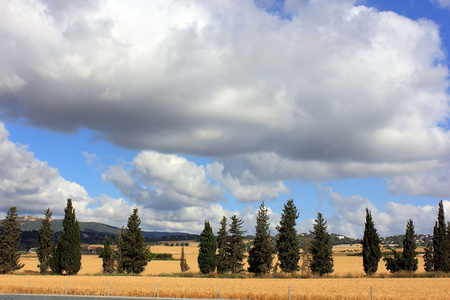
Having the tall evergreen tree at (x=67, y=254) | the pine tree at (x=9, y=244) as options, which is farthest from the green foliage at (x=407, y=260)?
the pine tree at (x=9, y=244)

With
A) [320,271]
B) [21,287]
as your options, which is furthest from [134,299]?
[320,271]

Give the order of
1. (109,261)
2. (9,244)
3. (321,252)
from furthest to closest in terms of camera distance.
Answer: (109,261) → (9,244) → (321,252)

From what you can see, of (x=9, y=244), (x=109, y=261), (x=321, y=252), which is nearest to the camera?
(x=321, y=252)

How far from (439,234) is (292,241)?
26.0 metres

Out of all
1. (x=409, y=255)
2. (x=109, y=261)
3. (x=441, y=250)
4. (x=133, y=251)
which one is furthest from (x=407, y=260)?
(x=109, y=261)

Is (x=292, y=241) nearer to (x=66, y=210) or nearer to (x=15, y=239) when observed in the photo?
(x=66, y=210)

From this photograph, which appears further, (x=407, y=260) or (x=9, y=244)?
(x=9, y=244)

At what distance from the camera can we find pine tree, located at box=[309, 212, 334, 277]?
64875mm

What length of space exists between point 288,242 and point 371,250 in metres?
13.1

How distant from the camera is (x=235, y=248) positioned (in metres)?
69.1

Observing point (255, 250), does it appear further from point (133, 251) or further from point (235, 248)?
point (133, 251)

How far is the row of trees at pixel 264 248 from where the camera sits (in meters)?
65.4

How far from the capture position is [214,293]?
125ft

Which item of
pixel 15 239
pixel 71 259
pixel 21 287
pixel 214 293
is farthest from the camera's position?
pixel 15 239
